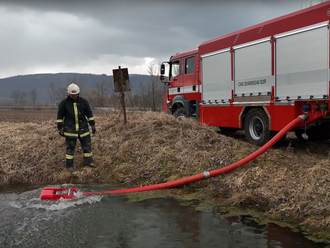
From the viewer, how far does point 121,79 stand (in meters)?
9.73

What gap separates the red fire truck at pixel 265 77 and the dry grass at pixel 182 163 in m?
0.74

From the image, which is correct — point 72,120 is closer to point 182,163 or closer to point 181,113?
point 182,163

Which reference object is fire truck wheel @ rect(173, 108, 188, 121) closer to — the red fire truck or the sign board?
the red fire truck

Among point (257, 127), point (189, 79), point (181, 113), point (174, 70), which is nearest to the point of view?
point (257, 127)

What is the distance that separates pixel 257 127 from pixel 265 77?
54.7 inches

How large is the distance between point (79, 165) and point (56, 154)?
35.1 inches

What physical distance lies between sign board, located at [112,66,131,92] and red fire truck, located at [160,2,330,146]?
88.2 inches

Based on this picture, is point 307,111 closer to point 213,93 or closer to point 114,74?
point 213,93

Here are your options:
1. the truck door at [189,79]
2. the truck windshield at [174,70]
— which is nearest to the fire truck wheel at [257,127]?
the truck door at [189,79]

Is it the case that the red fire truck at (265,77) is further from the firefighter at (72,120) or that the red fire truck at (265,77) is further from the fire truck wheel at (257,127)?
the firefighter at (72,120)

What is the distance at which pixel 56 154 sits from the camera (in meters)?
8.29

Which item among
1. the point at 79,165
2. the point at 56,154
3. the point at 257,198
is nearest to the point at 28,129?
the point at 56,154

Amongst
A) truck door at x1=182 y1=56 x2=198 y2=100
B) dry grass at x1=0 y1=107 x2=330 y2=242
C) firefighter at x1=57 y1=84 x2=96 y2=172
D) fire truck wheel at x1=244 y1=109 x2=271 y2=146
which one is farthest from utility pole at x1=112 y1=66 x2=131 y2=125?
fire truck wheel at x1=244 y1=109 x2=271 y2=146

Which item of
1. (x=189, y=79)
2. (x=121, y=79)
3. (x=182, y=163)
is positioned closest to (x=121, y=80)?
(x=121, y=79)
